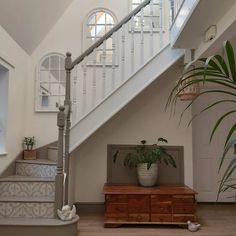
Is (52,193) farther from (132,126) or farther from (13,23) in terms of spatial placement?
(13,23)

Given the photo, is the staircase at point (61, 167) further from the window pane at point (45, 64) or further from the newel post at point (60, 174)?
the window pane at point (45, 64)

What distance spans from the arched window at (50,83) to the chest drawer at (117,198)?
5.72ft

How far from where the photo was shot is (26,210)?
3.05m

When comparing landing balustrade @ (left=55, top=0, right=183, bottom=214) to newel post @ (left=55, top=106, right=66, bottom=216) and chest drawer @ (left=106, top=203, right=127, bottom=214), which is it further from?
chest drawer @ (left=106, top=203, right=127, bottom=214)

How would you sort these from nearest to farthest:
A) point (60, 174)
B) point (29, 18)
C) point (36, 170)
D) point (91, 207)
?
point (60, 174)
point (36, 170)
point (29, 18)
point (91, 207)

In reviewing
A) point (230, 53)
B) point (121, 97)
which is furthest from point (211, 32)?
point (230, 53)

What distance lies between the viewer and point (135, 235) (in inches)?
127

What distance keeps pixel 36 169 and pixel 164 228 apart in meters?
1.85

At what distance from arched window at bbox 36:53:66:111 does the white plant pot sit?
171 cm

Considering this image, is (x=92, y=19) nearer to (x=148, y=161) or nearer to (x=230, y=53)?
(x=148, y=161)

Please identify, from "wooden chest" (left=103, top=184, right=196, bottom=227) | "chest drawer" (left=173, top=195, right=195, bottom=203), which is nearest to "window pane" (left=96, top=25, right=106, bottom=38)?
"wooden chest" (left=103, top=184, right=196, bottom=227)

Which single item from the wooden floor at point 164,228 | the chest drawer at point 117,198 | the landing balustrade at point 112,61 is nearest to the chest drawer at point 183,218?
the wooden floor at point 164,228

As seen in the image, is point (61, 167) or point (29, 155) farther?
point (29, 155)

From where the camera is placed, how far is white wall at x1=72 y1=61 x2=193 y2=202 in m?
4.32
